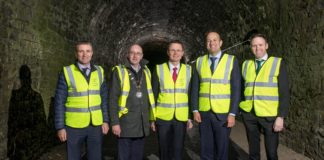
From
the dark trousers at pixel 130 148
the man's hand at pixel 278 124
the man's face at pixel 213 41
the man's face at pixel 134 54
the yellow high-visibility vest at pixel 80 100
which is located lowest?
the dark trousers at pixel 130 148

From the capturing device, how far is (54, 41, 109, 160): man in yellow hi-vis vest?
386 cm

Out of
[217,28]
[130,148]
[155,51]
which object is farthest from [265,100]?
[155,51]

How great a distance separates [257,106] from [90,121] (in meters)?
1.93

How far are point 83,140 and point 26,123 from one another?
189cm

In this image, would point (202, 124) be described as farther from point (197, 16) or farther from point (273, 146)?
point (197, 16)

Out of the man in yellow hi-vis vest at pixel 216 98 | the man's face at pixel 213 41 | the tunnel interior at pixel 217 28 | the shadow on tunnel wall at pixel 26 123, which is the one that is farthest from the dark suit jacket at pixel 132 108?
the shadow on tunnel wall at pixel 26 123

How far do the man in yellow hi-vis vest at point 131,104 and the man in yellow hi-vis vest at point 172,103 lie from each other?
14cm

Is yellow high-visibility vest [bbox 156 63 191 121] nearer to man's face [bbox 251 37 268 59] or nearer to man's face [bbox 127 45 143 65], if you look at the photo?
man's face [bbox 127 45 143 65]

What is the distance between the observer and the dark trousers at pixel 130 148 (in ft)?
13.6

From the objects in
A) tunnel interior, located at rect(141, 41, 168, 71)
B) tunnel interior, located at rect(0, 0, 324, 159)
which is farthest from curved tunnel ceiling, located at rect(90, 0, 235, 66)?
tunnel interior, located at rect(141, 41, 168, 71)

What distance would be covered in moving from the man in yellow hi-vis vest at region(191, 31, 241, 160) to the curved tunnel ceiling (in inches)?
246

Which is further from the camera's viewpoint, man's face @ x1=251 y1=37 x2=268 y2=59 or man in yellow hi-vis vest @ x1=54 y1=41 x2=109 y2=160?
man's face @ x1=251 y1=37 x2=268 y2=59

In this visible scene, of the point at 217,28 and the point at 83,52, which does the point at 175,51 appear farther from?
the point at 217,28

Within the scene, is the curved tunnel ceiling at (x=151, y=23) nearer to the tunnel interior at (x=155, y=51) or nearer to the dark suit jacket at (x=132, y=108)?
the tunnel interior at (x=155, y=51)
